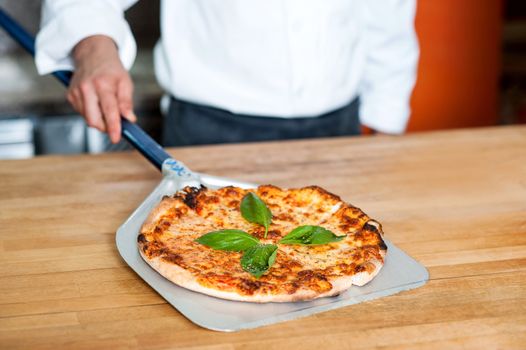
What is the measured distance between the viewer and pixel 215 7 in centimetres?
161

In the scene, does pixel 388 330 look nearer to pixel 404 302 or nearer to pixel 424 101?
pixel 404 302

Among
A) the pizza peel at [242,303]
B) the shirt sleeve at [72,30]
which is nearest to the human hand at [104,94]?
the shirt sleeve at [72,30]

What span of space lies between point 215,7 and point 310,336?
1.01m

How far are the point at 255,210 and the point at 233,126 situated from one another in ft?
2.33

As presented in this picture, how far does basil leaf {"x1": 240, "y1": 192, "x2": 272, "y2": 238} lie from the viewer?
3.18 ft

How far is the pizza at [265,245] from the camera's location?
32.4 inches

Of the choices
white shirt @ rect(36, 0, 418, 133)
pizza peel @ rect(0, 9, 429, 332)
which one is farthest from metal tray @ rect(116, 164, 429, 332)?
white shirt @ rect(36, 0, 418, 133)

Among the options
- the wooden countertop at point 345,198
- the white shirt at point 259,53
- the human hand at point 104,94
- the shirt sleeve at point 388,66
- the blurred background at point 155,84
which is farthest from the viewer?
the blurred background at point 155,84

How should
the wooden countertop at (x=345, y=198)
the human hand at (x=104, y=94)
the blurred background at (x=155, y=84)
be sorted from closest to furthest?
1. the wooden countertop at (x=345, y=198)
2. the human hand at (x=104, y=94)
3. the blurred background at (x=155, y=84)

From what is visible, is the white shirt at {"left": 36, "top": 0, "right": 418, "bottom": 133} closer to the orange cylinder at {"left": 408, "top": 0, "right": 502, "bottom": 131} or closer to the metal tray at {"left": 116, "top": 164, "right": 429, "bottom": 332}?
the metal tray at {"left": 116, "top": 164, "right": 429, "bottom": 332}

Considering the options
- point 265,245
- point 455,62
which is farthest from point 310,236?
point 455,62

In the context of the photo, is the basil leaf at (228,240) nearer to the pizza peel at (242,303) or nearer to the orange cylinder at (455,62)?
the pizza peel at (242,303)

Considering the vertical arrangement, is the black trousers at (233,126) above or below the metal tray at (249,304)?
below

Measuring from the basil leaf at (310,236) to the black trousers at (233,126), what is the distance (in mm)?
756
